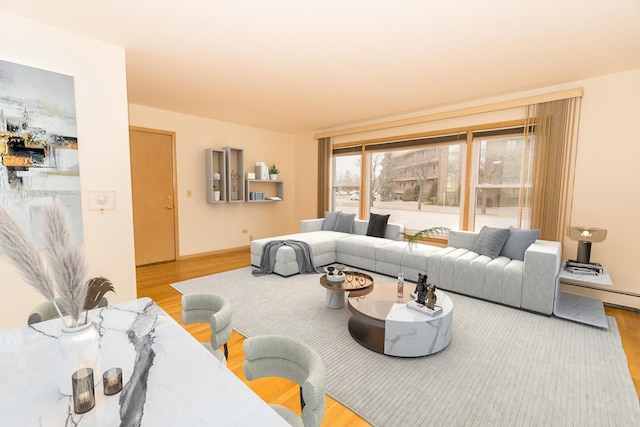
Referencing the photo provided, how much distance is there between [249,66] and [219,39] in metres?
0.55

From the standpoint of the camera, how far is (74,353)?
857 mm

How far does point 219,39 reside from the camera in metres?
2.56

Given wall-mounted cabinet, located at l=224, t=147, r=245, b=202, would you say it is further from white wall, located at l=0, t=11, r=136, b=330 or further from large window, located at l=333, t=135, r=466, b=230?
white wall, located at l=0, t=11, r=136, b=330

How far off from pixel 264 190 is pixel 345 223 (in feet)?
6.88

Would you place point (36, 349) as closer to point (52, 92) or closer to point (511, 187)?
point (52, 92)

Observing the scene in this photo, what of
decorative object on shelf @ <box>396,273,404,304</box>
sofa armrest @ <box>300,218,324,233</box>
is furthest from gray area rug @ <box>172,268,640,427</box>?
sofa armrest @ <box>300,218,324,233</box>

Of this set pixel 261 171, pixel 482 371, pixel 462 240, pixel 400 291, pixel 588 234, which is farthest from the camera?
pixel 261 171

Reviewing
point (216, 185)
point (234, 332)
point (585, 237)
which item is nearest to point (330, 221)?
point (216, 185)

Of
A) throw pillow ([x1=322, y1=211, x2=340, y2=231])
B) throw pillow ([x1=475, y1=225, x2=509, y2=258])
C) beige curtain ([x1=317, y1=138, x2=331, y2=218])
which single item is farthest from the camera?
beige curtain ([x1=317, y1=138, x2=331, y2=218])

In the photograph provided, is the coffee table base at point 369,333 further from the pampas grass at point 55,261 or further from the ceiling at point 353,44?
the ceiling at point 353,44

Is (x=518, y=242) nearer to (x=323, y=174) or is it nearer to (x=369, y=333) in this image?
(x=369, y=333)

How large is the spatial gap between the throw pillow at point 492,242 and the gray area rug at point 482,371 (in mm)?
688

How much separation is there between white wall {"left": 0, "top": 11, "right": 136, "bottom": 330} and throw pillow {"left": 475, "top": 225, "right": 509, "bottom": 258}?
13.3 ft

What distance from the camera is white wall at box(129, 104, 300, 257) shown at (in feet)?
16.8
